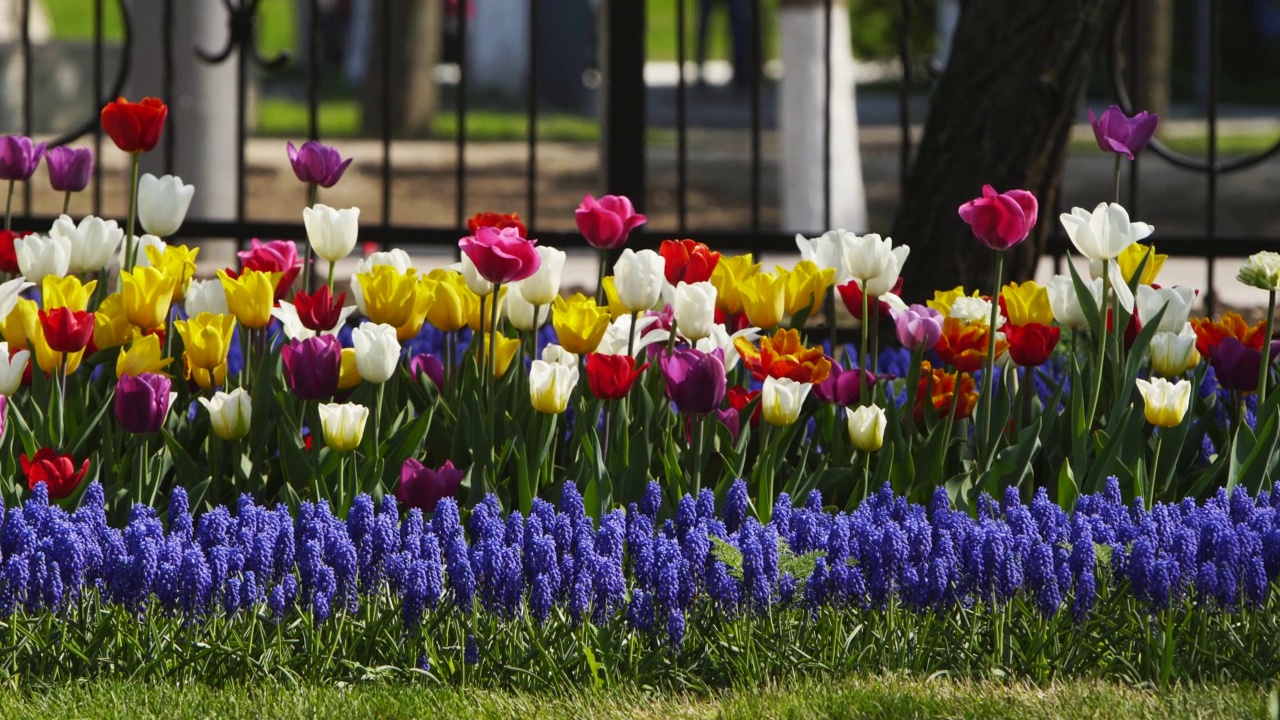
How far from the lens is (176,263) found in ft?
10.7

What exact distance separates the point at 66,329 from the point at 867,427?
1.36m

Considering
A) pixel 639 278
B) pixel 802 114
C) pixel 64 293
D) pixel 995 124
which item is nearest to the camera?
pixel 639 278

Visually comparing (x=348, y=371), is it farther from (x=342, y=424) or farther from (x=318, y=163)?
(x=318, y=163)

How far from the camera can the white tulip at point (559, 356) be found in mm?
3113

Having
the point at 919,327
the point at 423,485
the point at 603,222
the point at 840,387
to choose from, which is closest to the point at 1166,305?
the point at 919,327

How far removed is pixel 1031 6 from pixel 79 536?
2.83m

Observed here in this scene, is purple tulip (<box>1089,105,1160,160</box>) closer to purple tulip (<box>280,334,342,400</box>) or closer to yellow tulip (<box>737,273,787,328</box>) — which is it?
yellow tulip (<box>737,273,787,328</box>)

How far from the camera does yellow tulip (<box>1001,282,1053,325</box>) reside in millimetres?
3180

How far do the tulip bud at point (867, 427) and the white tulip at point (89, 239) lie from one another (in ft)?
4.79

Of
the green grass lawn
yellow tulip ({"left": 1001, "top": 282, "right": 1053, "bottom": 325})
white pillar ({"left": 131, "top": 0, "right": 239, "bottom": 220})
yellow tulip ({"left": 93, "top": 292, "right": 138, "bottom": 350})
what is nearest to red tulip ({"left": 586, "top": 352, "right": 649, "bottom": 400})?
the green grass lawn

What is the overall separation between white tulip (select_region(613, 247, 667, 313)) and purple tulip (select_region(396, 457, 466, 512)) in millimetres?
439

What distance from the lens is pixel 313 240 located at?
3227 millimetres

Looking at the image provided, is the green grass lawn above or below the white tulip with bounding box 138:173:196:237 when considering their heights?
below

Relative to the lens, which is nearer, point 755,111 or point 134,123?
point 134,123
